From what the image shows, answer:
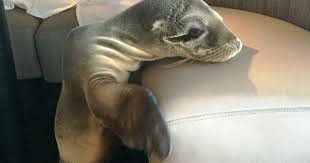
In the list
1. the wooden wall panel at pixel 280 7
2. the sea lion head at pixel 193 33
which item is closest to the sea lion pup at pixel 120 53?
the sea lion head at pixel 193 33

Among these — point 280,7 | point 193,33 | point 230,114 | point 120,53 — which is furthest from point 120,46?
point 280,7

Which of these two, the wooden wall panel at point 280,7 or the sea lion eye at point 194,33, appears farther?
the wooden wall panel at point 280,7

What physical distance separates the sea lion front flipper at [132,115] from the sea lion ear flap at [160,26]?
0.41 feet

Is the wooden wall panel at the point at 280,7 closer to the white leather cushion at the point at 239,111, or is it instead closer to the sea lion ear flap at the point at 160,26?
the white leather cushion at the point at 239,111

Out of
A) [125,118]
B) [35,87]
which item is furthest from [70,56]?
[35,87]

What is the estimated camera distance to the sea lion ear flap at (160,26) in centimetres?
88

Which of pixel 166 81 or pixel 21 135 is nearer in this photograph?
pixel 166 81

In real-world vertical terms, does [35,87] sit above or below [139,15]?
below

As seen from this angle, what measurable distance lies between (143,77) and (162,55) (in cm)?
6

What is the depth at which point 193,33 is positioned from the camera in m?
0.87

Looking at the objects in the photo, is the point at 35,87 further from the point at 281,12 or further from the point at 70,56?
the point at 281,12

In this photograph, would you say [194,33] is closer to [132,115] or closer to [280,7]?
[132,115]

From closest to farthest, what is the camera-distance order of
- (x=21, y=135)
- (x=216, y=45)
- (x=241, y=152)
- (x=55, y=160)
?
(x=241, y=152), (x=216, y=45), (x=21, y=135), (x=55, y=160)

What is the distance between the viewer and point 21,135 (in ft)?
3.47
